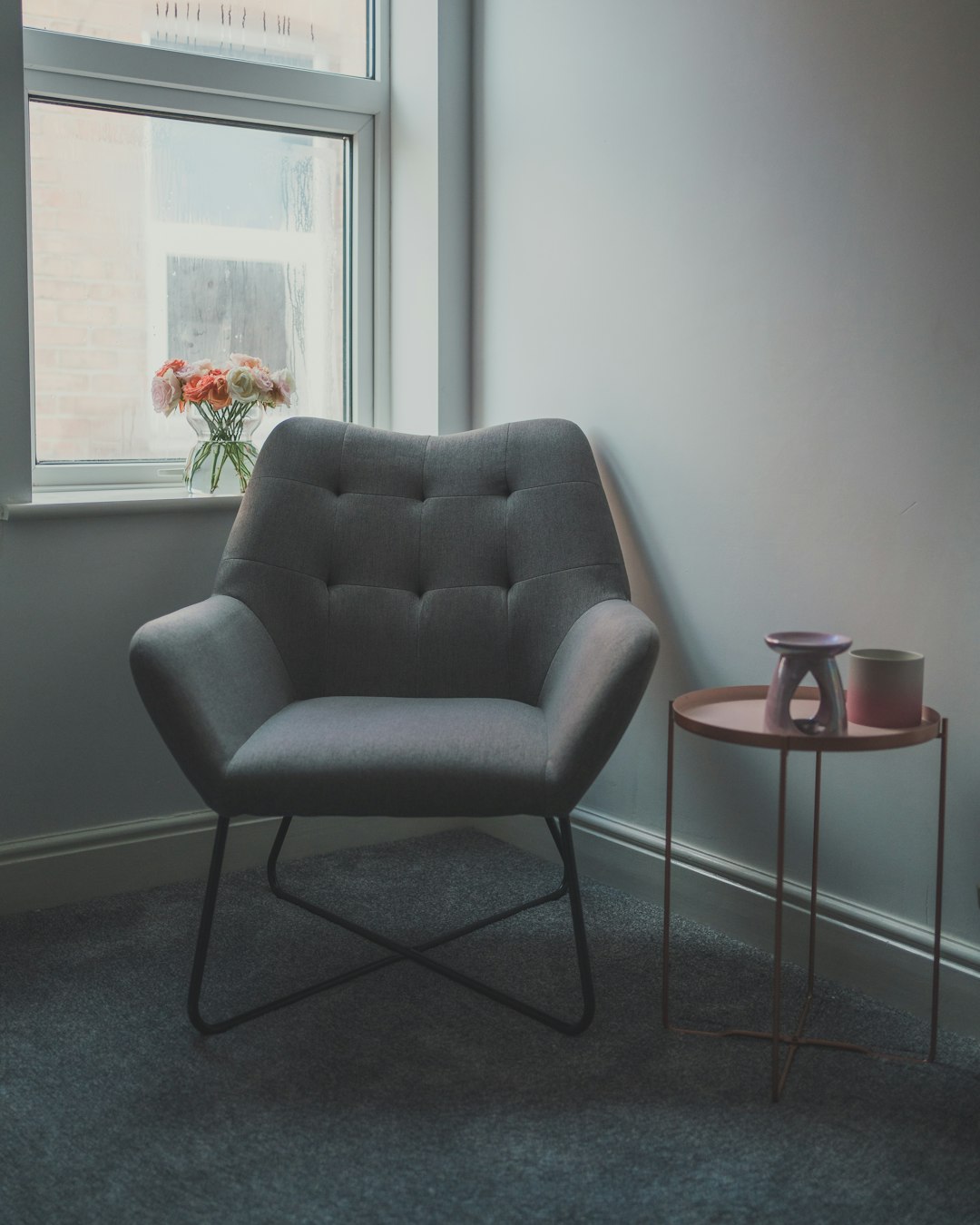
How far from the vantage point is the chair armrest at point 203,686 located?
1.72 m

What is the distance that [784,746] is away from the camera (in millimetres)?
1573

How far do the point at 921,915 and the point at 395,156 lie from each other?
1.96m

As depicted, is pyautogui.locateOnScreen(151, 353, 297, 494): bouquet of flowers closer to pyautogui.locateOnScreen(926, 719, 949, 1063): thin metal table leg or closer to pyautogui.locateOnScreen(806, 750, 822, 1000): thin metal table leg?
pyautogui.locateOnScreen(806, 750, 822, 1000): thin metal table leg

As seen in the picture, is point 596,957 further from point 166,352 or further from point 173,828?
point 166,352

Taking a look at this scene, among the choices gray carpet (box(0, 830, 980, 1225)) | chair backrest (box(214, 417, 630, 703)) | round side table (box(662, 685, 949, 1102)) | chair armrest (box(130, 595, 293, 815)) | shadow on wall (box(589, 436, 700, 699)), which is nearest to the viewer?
gray carpet (box(0, 830, 980, 1225))

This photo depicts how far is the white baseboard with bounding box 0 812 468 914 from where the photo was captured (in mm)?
2289

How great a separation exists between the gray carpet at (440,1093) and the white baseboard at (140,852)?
0.09 metres

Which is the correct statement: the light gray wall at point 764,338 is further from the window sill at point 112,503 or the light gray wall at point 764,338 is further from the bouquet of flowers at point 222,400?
the window sill at point 112,503

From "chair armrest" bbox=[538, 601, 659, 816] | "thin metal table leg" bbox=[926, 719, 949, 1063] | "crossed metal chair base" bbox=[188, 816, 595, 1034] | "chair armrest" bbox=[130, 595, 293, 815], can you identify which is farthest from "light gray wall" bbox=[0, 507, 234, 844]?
"thin metal table leg" bbox=[926, 719, 949, 1063]

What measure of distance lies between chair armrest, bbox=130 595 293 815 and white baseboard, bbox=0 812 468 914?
22.0 inches

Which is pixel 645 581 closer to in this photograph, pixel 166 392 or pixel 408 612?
pixel 408 612

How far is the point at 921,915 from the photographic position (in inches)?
74.1

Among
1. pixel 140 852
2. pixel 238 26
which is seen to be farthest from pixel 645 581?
pixel 238 26

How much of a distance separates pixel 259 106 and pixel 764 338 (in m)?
Result: 1.30
